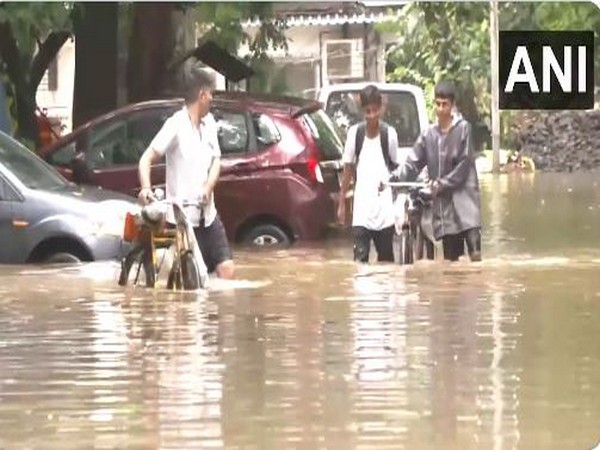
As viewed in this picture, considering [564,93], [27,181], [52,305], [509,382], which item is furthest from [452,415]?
[27,181]

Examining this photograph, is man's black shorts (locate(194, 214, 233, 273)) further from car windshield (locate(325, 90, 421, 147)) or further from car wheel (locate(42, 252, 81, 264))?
car wheel (locate(42, 252, 81, 264))

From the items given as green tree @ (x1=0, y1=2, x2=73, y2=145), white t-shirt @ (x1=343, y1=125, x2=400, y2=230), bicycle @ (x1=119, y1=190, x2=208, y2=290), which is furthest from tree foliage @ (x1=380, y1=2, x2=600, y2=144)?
green tree @ (x1=0, y1=2, x2=73, y2=145)

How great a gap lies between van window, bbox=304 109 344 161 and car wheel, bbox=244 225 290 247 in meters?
0.58

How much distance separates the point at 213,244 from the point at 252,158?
1.11 m

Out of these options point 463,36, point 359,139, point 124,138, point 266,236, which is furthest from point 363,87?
point 124,138

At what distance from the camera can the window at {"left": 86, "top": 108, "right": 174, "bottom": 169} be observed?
11609 millimetres

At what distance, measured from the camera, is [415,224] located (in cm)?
1216

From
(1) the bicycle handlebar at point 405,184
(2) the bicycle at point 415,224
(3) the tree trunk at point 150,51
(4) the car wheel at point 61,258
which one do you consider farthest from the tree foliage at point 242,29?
(4) the car wheel at point 61,258

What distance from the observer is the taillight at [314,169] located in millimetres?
12711

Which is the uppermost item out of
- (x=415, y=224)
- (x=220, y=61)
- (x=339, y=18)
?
(x=339, y=18)

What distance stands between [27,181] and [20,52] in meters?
0.87

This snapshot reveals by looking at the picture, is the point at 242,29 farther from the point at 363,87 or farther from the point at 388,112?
the point at 388,112

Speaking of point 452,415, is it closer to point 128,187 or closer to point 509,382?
point 509,382

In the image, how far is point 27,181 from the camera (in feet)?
40.3
